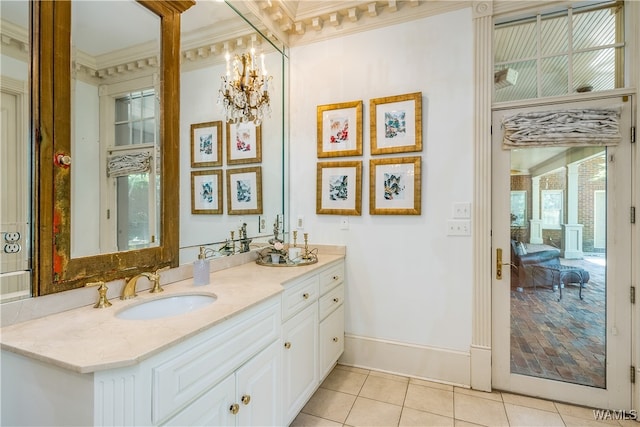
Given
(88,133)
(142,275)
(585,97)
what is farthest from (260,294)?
(585,97)

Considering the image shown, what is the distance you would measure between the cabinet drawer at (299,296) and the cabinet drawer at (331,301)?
14cm

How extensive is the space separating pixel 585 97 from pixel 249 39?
2.45m

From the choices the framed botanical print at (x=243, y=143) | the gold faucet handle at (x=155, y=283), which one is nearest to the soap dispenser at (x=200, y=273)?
the gold faucet handle at (x=155, y=283)

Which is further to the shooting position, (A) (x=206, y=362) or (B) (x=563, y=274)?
(B) (x=563, y=274)

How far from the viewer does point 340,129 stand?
267 centimetres

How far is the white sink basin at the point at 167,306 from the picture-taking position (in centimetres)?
133

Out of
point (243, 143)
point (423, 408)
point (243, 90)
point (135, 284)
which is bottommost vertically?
point (423, 408)

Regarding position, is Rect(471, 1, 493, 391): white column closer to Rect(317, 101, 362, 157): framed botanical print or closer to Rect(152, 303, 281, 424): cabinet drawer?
Rect(317, 101, 362, 157): framed botanical print

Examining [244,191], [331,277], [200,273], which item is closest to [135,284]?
[200,273]

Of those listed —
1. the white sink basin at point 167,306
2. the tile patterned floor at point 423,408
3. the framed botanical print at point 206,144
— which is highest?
the framed botanical print at point 206,144

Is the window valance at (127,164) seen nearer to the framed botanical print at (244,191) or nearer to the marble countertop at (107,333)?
the marble countertop at (107,333)

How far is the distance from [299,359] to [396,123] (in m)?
1.89

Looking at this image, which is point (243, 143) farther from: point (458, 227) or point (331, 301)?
point (458, 227)

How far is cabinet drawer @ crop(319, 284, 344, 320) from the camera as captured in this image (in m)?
2.23
